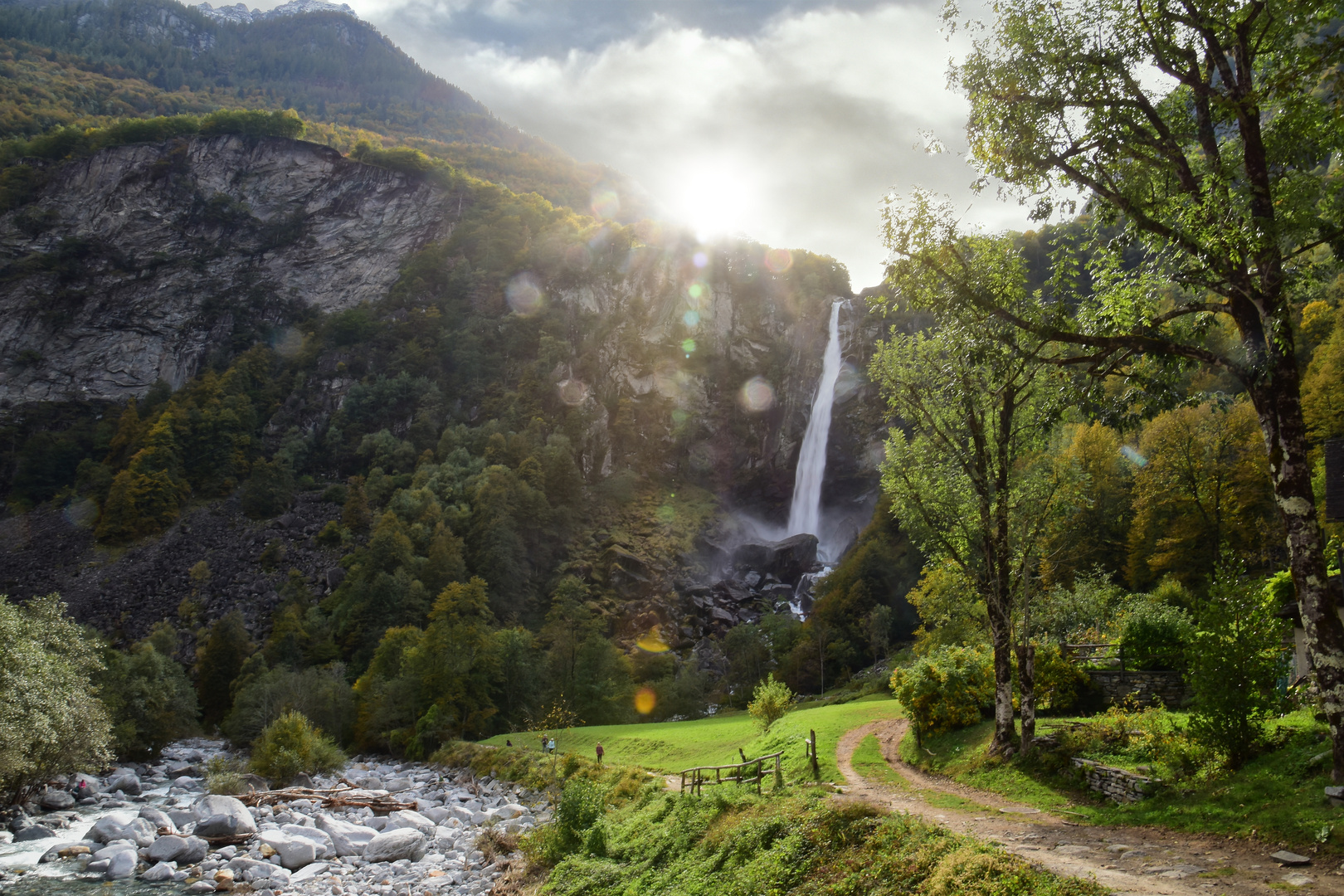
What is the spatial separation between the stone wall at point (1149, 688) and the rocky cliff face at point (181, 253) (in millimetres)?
110703

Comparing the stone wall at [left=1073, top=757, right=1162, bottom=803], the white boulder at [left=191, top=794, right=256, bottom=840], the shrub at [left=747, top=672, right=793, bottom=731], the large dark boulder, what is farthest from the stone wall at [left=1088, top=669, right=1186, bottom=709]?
the large dark boulder

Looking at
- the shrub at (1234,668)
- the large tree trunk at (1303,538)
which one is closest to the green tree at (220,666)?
the shrub at (1234,668)

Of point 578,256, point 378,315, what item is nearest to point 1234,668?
point 578,256

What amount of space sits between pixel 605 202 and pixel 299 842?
552ft

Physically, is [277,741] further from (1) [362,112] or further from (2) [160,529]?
(1) [362,112]

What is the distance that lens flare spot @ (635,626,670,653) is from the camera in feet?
209

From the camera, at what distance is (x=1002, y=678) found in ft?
52.1

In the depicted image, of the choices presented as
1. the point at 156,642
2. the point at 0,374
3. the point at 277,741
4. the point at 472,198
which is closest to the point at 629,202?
the point at 472,198

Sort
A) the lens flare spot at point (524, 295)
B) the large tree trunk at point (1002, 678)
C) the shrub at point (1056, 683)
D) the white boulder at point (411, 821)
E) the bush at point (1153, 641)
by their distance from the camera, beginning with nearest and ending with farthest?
the large tree trunk at point (1002, 678)
the bush at point (1153, 641)
the shrub at point (1056, 683)
the white boulder at point (411, 821)
the lens flare spot at point (524, 295)

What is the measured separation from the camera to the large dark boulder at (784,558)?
78375 mm

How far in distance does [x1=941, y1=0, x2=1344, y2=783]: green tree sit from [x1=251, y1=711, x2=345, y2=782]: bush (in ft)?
125

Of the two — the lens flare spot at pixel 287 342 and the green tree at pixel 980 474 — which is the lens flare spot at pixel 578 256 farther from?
the green tree at pixel 980 474

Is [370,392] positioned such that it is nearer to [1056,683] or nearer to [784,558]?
[784,558]

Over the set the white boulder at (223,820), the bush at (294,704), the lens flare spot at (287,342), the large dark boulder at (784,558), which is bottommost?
the bush at (294,704)
